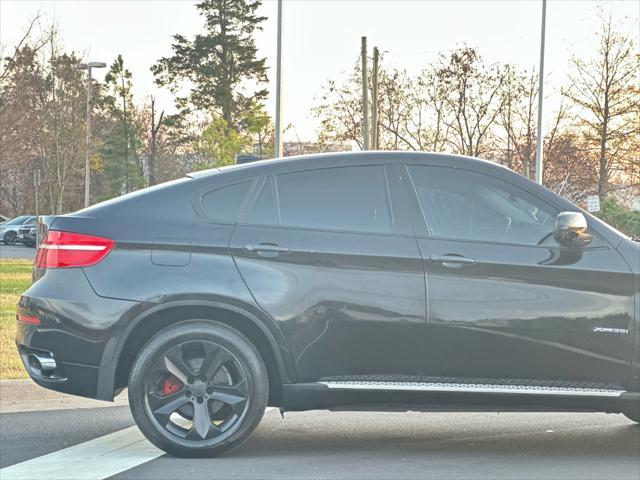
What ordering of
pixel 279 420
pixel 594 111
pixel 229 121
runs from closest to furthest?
pixel 279 420
pixel 594 111
pixel 229 121

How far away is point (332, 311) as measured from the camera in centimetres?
541

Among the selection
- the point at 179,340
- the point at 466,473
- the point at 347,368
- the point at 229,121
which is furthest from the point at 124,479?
the point at 229,121

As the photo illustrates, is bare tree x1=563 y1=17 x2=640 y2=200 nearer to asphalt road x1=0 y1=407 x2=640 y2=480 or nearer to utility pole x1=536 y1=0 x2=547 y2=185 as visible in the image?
utility pole x1=536 y1=0 x2=547 y2=185

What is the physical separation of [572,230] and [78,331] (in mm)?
2673

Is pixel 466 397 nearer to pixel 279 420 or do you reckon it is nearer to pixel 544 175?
pixel 279 420

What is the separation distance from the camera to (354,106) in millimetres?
44125

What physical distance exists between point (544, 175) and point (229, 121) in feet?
66.2

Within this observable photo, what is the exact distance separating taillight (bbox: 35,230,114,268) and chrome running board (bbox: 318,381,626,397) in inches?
54.6

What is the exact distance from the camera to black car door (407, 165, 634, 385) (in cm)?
539

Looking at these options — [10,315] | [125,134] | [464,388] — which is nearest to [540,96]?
[10,315]

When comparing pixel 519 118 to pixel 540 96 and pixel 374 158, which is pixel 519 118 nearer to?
pixel 540 96


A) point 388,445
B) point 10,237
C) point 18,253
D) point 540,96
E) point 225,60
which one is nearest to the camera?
point 388,445

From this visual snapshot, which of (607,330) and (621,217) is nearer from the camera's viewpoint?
(607,330)

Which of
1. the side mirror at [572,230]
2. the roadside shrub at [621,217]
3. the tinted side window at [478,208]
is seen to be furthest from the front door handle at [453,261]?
the roadside shrub at [621,217]
